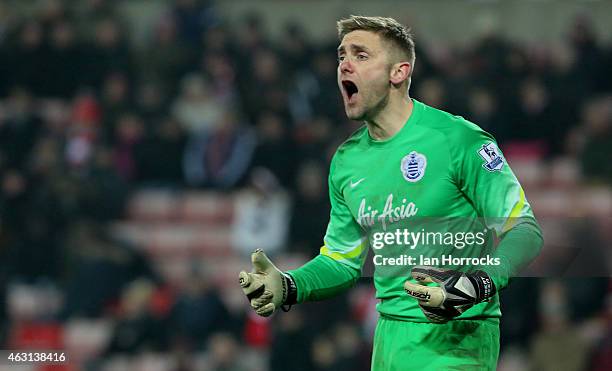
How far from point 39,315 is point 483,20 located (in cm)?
689

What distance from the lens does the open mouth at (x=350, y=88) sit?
4.72 m

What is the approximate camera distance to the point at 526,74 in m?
13.2

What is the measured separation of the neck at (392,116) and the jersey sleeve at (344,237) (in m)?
0.29

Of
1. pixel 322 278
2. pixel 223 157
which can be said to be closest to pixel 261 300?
pixel 322 278

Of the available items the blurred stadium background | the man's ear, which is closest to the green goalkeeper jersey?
the man's ear

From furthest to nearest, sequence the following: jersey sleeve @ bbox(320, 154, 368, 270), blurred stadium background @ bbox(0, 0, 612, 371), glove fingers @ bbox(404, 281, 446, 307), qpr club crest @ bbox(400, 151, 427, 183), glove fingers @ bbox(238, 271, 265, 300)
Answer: blurred stadium background @ bbox(0, 0, 612, 371) < jersey sleeve @ bbox(320, 154, 368, 270) < qpr club crest @ bbox(400, 151, 427, 183) < glove fingers @ bbox(238, 271, 265, 300) < glove fingers @ bbox(404, 281, 446, 307)

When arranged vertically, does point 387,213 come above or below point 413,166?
below

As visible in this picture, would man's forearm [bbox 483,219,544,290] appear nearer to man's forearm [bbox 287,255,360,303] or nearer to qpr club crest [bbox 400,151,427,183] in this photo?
qpr club crest [bbox 400,151,427,183]

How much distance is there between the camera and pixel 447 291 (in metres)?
3.95

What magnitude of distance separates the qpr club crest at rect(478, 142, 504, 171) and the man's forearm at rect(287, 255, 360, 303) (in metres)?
0.82

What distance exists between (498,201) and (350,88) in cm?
83

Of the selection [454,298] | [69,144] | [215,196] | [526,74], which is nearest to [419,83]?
[526,74]

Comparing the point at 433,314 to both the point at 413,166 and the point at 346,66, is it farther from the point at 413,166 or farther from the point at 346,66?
the point at 346,66

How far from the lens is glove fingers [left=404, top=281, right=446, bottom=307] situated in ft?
12.9
